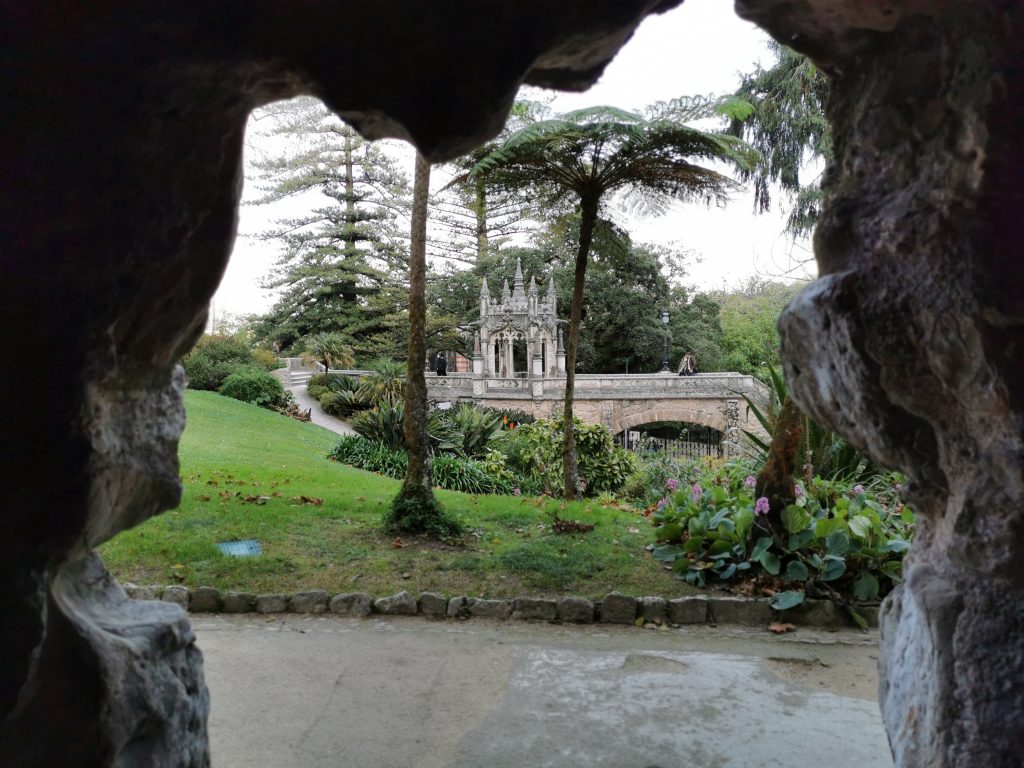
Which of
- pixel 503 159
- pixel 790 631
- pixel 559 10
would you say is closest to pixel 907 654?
pixel 559 10

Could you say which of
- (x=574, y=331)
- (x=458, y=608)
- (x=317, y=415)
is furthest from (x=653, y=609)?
(x=317, y=415)

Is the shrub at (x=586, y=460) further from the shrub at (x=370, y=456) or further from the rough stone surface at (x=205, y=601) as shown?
the rough stone surface at (x=205, y=601)

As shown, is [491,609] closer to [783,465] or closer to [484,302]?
[783,465]

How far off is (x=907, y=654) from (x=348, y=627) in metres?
3.84

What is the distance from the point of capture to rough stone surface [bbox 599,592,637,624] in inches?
206

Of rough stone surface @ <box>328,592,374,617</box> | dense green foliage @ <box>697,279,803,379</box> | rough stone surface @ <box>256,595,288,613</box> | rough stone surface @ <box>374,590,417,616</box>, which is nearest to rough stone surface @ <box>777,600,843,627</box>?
rough stone surface @ <box>374,590,417,616</box>

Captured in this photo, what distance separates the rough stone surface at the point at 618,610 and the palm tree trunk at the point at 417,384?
240cm

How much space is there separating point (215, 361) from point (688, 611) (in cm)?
→ 1968

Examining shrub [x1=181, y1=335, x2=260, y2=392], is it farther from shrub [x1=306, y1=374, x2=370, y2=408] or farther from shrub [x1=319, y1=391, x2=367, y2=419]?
shrub [x1=319, y1=391, x2=367, y2=419]

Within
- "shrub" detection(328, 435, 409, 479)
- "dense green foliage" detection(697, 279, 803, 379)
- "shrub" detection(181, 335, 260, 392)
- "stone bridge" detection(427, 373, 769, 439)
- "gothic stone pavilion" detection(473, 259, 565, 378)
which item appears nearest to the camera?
"shrub" detection(328, 435, 409, 479)

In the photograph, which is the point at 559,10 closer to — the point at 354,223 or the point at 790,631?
the point at 790,631

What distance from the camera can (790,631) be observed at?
5023mm

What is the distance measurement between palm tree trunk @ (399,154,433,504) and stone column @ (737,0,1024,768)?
16.3ft

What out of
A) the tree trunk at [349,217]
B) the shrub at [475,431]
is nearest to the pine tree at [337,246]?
the tree trunk at [349,217]
